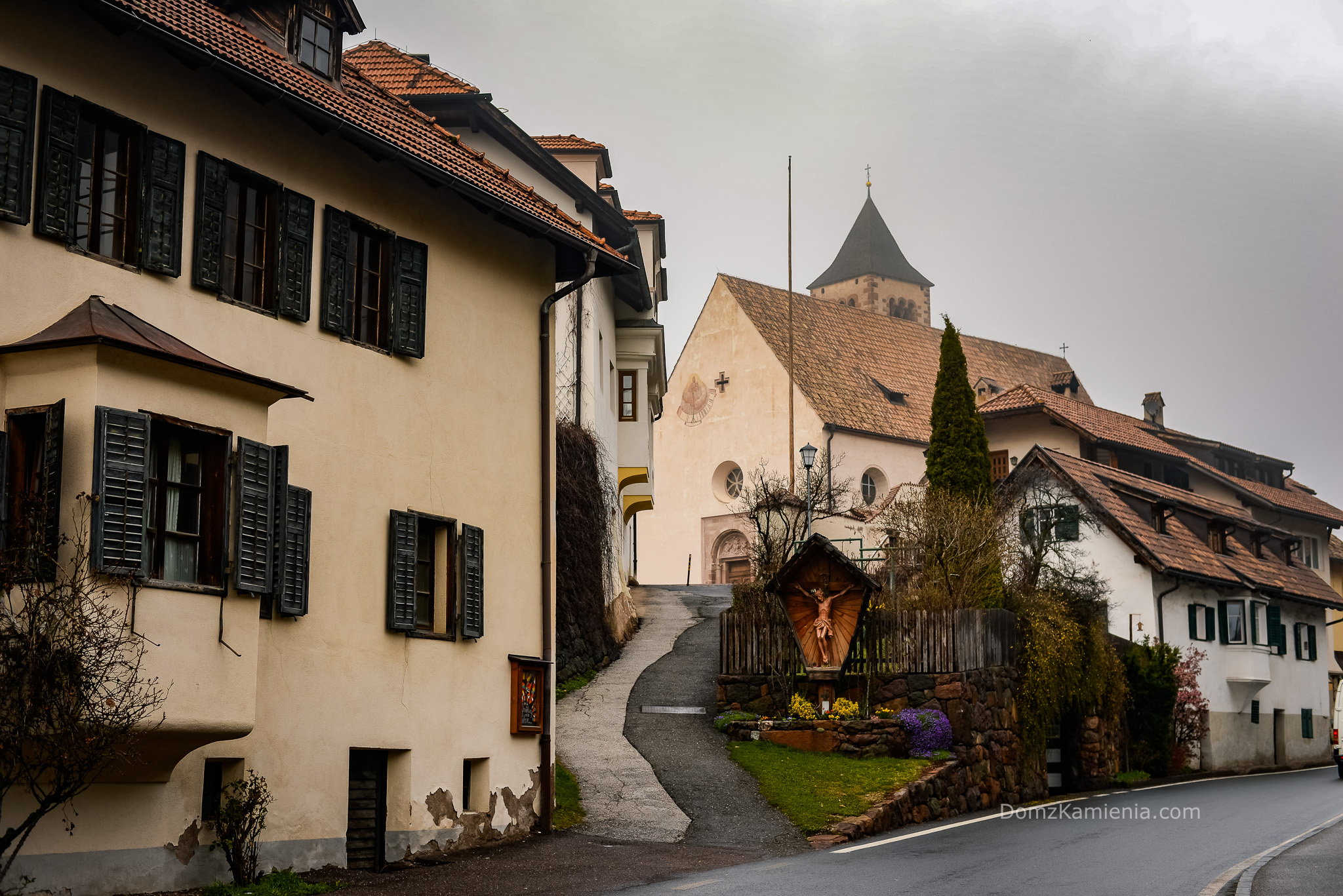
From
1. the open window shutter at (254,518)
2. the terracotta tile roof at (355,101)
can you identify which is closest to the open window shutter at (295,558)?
the open window shutter at (254,518)

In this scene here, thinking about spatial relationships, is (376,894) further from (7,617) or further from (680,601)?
(680,601)

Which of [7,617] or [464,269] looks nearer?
[7,617]

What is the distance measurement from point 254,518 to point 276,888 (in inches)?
127

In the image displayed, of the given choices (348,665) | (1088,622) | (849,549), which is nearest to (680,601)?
(849,549)

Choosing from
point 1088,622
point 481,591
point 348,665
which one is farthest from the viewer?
point 1088,622

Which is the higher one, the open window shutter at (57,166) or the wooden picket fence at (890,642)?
the open window shutter at (57,166)

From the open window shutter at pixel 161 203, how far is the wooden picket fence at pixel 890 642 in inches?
550

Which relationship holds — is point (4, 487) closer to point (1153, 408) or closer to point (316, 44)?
point (316, 44)

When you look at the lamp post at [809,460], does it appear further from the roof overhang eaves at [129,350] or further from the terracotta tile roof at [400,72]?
the roof overhang eaves at [129,350]


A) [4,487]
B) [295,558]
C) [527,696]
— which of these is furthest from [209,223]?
[527,696]

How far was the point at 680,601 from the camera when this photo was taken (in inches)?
1594

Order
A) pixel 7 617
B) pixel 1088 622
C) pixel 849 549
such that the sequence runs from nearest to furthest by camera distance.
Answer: pixel 7 617 → pixel 1088 622 → pixel 849 549

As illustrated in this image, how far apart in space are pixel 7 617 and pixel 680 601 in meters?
30.2

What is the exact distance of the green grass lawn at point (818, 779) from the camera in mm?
18391
